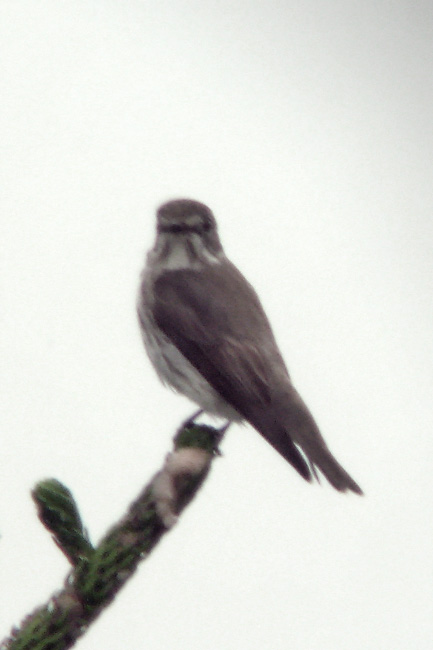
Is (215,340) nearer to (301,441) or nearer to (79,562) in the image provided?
(301,441)

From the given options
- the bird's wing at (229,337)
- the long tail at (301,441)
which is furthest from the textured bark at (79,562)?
the bird's wing at (229,337)

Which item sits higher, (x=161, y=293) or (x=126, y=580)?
(x=161, y=293)

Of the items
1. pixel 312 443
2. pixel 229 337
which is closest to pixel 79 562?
pixel 312 443

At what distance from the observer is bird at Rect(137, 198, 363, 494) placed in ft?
15.8

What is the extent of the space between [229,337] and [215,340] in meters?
0.08

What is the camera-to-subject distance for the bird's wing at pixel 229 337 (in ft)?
16.2

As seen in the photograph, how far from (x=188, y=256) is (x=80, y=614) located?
4257 mm

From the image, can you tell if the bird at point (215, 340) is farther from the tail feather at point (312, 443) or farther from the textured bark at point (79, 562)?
Result: the textured bark at point (79, 562)

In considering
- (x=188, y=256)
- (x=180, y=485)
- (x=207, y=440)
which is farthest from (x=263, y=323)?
(x=180, y=485)

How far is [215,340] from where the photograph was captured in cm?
539

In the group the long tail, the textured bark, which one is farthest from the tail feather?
the textured bark

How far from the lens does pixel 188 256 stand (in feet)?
19.9

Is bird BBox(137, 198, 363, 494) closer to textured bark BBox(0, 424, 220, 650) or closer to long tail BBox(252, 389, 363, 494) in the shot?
long tail BBox(252, 389, 363, 494)

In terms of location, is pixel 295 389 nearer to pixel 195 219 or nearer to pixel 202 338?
pixel 202 338
